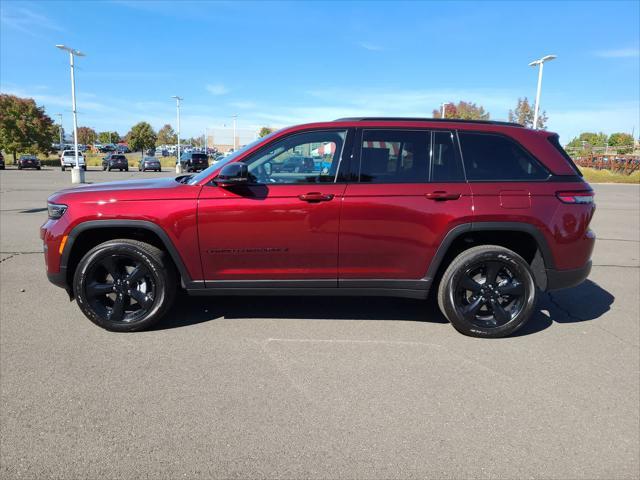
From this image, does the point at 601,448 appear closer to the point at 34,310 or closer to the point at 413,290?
the point at 413,290

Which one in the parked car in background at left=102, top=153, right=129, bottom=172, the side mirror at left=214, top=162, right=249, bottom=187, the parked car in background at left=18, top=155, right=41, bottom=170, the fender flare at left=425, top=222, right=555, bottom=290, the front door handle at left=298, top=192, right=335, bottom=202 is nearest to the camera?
the side mirror at left=214, top=162, right=249, bottom=187

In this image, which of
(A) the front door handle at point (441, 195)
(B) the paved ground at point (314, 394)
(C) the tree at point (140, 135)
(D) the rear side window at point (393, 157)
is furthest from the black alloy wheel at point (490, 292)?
(C) the tree at point (140, 135)

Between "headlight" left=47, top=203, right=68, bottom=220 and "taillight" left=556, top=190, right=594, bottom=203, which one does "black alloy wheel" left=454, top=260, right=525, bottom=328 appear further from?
"headlight" left=47, top=203, right=68, bottom=220

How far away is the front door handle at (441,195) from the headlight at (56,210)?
125 inches

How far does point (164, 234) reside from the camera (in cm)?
374

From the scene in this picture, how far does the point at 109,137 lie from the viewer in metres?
117

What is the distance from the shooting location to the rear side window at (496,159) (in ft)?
12.7

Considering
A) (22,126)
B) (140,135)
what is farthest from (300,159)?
(140,135)

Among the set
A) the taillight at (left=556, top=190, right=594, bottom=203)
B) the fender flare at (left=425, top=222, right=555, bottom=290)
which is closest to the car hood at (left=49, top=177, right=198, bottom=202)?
the fender flare at (left=425, top=222, right=555, bottom=290)

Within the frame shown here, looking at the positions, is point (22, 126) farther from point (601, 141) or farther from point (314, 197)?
point (601, 141)

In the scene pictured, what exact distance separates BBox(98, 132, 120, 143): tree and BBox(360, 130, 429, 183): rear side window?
127904mm

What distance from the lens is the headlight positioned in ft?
12.6

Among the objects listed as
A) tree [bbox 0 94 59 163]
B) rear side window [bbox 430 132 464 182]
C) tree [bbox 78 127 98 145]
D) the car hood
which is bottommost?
the car hood

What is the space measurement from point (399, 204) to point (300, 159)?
37.6 inches
